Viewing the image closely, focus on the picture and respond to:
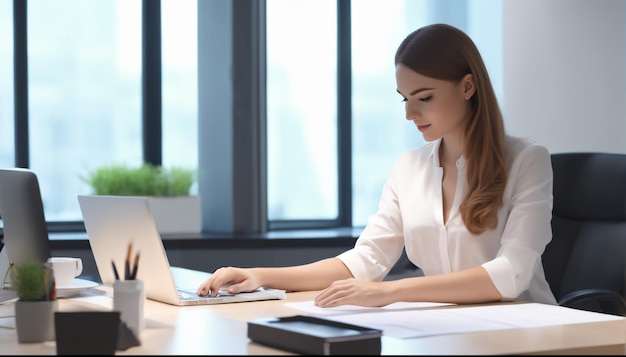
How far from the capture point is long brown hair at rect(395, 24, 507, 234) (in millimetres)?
2320

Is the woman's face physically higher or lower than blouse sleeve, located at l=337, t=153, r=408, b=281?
higher

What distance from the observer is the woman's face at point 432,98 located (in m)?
2.35

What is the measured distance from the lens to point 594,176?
277 cm

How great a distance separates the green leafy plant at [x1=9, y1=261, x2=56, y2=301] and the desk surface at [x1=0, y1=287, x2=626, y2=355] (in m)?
0.09

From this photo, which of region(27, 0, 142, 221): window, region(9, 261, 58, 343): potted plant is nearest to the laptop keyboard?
region(9, 261, 58, 343): potted plant

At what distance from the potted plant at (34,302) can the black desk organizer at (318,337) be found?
0.38 meters

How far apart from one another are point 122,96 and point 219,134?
1.97 ft

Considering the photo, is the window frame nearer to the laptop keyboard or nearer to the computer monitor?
the laptop keyboard

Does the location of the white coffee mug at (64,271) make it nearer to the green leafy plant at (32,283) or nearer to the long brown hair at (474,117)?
the green leafy plant at (32,283)

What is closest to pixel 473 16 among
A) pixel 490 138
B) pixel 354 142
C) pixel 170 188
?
pixel 354 142

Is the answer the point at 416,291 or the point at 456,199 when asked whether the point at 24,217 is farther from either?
the point at 456,199

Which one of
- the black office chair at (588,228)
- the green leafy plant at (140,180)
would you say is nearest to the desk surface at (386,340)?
the black office chair at (588,228)

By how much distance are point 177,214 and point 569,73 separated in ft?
6.92

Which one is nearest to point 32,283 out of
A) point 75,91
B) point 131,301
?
point 131,301
